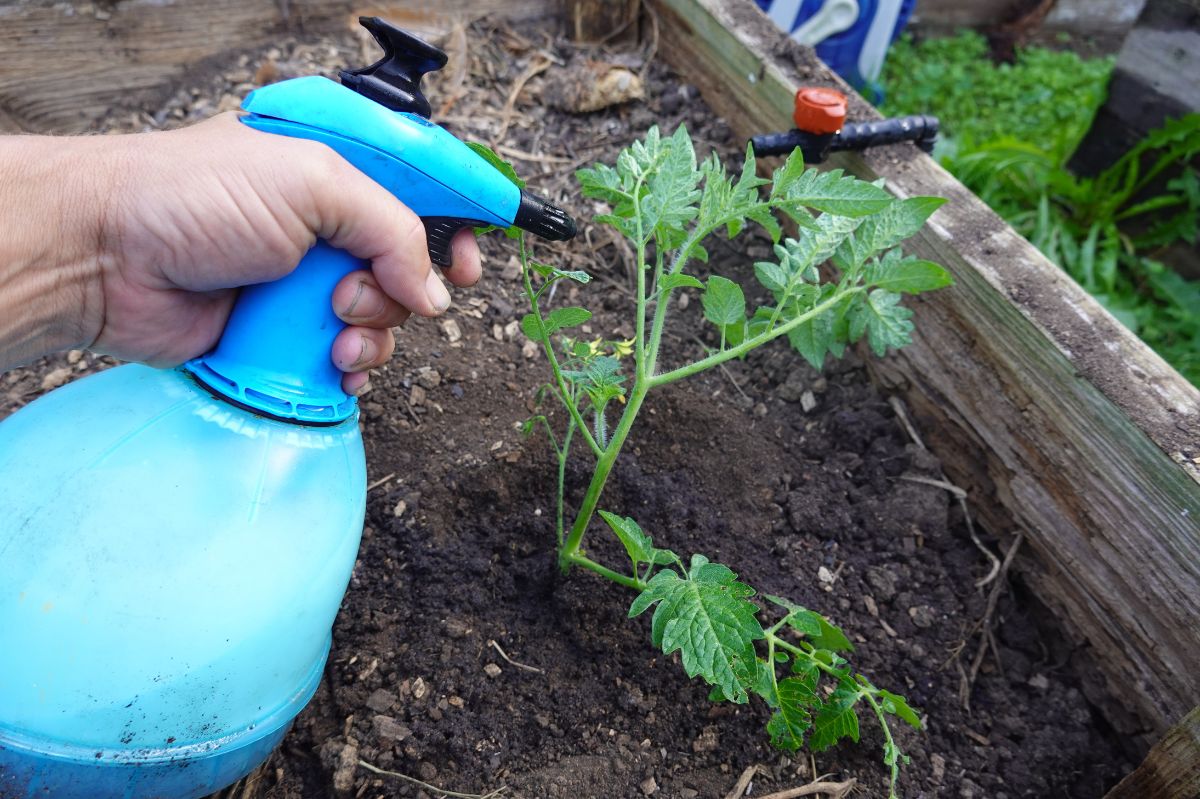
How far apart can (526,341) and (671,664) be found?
765mm

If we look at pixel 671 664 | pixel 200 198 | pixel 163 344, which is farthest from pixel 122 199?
pixel 671 664

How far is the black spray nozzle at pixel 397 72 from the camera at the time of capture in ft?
3.46

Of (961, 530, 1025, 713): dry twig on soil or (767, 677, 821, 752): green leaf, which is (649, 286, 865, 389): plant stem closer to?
(767, 677, 821, 752): green leaf

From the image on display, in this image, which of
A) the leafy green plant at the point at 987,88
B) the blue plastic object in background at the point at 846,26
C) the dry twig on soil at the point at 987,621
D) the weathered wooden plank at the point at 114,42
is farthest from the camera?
the leafy green plant at the point at 987,88

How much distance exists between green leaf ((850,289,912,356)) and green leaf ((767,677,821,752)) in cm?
51

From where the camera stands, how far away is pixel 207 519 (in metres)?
1.05

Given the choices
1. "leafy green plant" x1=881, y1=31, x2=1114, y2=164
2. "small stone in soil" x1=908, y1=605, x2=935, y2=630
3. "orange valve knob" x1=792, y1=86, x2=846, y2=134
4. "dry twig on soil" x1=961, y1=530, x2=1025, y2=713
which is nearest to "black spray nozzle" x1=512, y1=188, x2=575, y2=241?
"orange valve knob" x1=792, y1=86, x2=846, y2=134

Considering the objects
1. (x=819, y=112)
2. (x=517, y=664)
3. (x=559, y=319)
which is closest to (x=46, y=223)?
(x=559, y=319)

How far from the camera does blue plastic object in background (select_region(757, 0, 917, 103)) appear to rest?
301 centimetres

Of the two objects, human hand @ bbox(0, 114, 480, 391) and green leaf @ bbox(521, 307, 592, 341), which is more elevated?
human hand @ bbox(0, 114, 480, 391)

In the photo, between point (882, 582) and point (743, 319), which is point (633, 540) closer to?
point (743, 319)

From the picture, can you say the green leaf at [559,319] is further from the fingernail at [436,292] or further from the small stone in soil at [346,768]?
the small stone in soil at [346,768]

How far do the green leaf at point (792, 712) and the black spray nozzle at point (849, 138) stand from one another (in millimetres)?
1093

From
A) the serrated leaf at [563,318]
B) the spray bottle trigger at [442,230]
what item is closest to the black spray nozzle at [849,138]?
the serrated leaf at [563,318]
